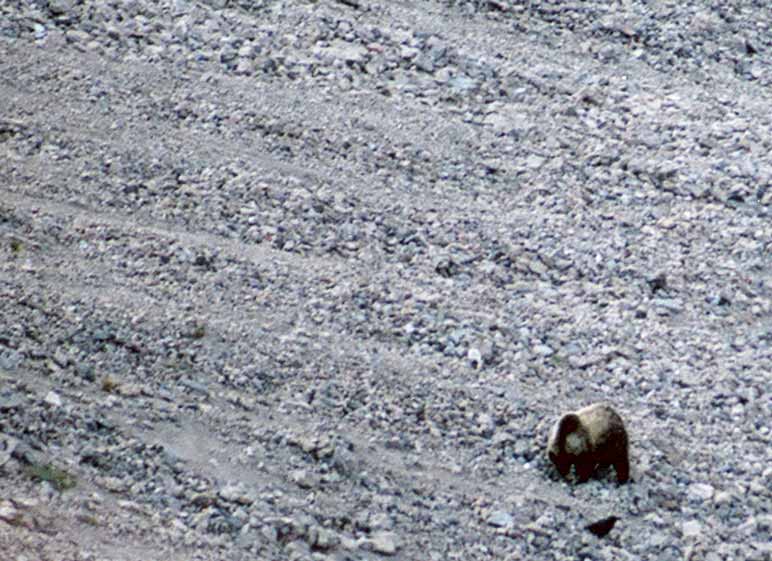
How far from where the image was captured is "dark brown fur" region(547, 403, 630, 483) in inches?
168

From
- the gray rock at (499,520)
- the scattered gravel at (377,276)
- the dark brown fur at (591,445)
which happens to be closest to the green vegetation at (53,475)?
the scattered gravel at (377,276)

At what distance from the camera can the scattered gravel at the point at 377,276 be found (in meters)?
4.02

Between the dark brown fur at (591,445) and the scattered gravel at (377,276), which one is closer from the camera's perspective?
the scattered gravel at (377,276)

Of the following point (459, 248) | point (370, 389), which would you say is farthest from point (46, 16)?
point (370, 389)

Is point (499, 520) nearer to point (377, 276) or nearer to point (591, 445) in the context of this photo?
point (591, 445)

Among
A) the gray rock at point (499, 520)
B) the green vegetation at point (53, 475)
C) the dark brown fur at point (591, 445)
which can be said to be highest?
the dark brown fur at point (591, 445)

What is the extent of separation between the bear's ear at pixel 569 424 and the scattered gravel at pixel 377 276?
11cm

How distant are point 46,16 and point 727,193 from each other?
292 centimetres

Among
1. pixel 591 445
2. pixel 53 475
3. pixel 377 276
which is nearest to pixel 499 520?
pixel 591 445

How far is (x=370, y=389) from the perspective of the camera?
4.43 m

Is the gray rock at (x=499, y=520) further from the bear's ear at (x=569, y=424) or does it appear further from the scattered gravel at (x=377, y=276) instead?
the bear's ear at (x=569, y=424)

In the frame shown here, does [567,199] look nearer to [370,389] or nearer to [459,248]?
[459,248]

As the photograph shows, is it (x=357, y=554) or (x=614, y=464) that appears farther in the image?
(x=614, y=464)

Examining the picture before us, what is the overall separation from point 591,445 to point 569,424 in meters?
0.09
